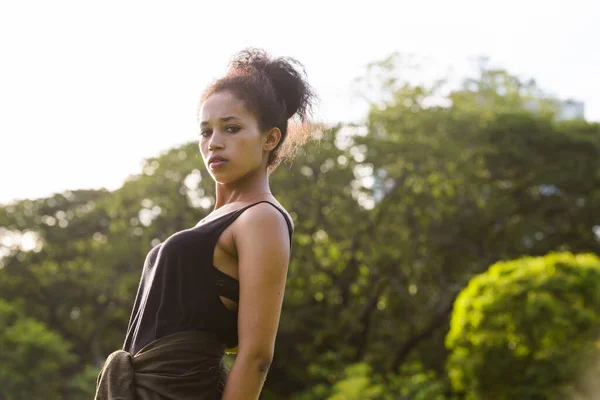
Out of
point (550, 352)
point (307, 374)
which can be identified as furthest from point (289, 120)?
point (307, 374)

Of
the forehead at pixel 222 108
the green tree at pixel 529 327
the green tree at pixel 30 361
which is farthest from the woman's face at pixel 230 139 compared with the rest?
the green tree at pixel 30 361

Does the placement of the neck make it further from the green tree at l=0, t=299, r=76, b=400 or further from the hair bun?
the green tree at l=0, t=299, r=76, b=400

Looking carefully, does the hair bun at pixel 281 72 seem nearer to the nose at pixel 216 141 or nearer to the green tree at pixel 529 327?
the nose at pixel 216 141

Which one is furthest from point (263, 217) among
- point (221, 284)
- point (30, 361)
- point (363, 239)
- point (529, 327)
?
point (363, 239)

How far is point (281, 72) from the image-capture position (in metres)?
2.19

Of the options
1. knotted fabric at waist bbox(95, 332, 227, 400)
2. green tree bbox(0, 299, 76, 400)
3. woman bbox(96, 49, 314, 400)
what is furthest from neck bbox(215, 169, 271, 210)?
green tree bbox(0, 299, 76, 400)

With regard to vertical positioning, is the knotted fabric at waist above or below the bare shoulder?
below

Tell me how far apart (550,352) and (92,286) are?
29.1 feet

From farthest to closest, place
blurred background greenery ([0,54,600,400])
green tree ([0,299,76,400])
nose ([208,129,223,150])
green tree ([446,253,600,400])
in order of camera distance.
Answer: blurred background greenery ([0,54,600,400]) < green tree ([0,299,76,400]) < green tree ([446,253,600,400]) < nose ([208,129,223,150])

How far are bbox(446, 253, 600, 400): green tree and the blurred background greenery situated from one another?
0.20m

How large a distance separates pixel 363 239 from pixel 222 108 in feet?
56.3

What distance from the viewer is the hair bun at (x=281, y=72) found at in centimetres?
217

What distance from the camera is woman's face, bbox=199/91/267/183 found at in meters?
2.06

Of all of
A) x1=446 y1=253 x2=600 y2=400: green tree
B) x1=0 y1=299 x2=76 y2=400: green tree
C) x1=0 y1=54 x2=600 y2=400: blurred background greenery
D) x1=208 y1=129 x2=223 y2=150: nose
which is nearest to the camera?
x1=208 y1=129 x2=223 y2=150: nose
